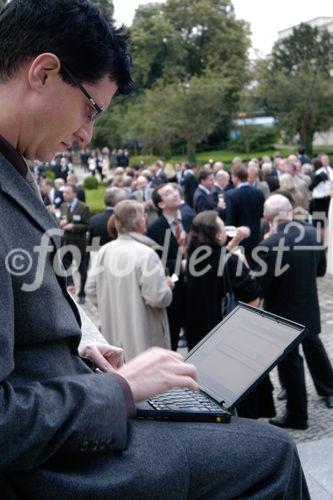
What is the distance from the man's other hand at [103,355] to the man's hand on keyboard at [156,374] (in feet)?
0.96

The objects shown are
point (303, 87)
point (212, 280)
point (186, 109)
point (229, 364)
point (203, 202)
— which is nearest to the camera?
point (229, 364)

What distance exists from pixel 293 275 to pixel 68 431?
4552 mm

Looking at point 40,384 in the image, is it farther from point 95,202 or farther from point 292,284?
point 95,202

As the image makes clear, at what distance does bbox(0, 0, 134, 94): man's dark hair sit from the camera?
53.9 inches

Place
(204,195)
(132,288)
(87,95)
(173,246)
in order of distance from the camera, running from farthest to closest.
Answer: (204,195) < (173,246) < (132,288) < (87,95)

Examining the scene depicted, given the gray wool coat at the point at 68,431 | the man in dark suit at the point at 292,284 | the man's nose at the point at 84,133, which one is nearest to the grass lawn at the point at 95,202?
the man in dark suit at the point at 292,284

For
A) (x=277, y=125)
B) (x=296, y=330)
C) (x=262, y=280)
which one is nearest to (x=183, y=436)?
(x=296, y=330)

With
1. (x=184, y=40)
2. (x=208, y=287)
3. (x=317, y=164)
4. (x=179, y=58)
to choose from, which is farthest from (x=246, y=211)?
(x=184, y=40)

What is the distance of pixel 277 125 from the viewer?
48594 mm

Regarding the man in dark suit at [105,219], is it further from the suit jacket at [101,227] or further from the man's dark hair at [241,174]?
the man's dark hair at [241,174]

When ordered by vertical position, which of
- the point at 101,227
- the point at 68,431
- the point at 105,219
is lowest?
the point at 101,227

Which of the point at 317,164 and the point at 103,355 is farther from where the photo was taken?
the point at 317,164

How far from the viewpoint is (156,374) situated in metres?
1.38

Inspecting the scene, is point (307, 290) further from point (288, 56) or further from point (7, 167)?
point (288, 56)
